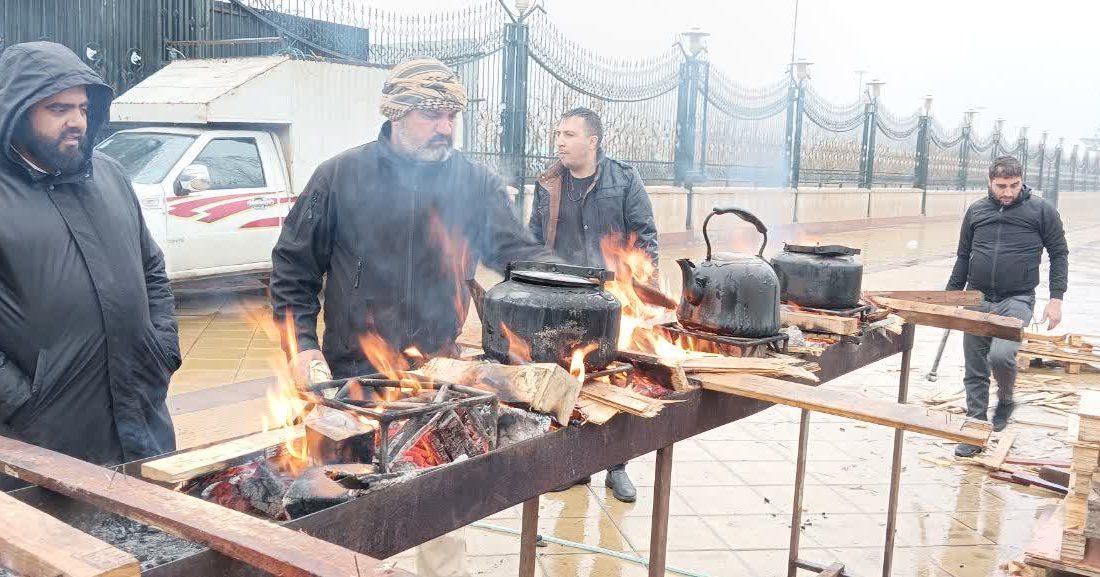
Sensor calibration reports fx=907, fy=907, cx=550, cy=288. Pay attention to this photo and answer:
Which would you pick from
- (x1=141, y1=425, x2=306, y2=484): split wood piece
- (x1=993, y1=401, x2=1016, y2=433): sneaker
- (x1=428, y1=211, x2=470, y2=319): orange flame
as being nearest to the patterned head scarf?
(x1=428, y1=211, x2=470, y2=319): orange flame

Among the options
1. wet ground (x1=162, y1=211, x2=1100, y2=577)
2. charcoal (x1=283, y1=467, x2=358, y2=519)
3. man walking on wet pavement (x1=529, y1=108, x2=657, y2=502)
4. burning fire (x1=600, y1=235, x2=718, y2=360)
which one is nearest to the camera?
charcoal (x1=283, y1=467, x2=358, y2=519)

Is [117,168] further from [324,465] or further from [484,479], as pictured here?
[484,479]

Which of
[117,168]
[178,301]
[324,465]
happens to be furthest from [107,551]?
[178,301]

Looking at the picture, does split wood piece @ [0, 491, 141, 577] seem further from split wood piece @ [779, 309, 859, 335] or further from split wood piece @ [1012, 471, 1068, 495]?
split wood piece @ [1012, 471, 1068, 495]

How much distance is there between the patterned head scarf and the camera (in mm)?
3020

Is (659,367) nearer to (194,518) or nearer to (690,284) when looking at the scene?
(690,284)

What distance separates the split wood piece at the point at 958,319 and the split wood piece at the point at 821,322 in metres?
0.72

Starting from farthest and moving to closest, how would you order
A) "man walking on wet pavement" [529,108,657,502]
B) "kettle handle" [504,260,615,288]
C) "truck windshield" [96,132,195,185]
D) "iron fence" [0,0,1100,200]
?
"iron fence" [0,0,1100,200] < "truck windshield" [96,132,195,185] < "man walking on wet pavement" [529,108,657,502] < "kettle handle" [504,260,615,288]

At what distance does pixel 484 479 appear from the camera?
2125 mm

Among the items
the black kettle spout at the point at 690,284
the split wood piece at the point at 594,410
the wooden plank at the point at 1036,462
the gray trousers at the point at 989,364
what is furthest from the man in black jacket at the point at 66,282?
the gray trousers at the point at 989,364

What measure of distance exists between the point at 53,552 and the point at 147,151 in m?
8.02

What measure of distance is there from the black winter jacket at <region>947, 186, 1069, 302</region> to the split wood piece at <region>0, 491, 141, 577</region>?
610cm

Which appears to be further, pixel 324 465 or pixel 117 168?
pixel 117 168

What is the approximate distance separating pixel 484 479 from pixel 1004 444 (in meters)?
4.88
